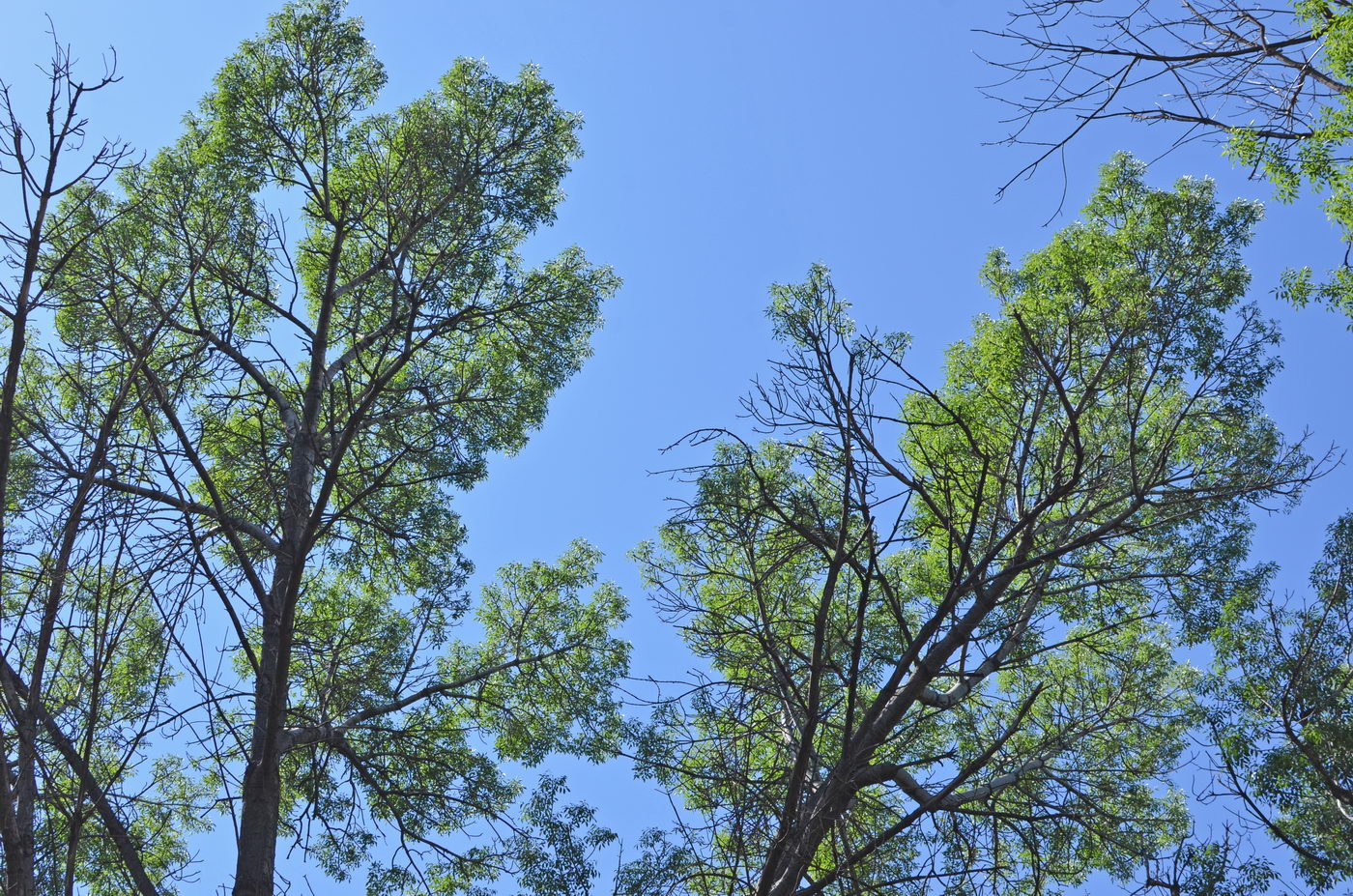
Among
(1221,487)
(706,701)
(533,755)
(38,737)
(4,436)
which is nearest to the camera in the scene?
(4,436)

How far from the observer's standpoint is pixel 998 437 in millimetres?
9547

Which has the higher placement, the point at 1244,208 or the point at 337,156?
the point at 337,156

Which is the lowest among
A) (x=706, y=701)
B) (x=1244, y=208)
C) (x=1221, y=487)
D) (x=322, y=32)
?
(x=706, y=701)

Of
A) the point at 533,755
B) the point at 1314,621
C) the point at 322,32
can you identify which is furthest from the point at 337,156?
the point at 1314,621

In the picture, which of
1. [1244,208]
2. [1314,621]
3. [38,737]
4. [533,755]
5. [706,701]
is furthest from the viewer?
[1244,208]

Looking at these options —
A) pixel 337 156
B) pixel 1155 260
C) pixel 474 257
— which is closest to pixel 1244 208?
pixel 1155 260

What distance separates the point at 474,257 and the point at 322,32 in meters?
3.53

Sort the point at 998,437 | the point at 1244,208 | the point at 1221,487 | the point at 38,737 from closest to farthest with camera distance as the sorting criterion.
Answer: the point at 38,737, the point at 1221,487, the point at 998,437, the point at 1244,208

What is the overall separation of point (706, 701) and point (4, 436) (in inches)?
84.1

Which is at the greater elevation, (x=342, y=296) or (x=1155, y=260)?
(x=342, y=296)

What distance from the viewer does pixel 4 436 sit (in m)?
2.01

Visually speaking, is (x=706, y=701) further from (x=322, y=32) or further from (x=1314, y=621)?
(x=322, y=32)

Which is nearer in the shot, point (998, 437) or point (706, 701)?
point (706, 701)

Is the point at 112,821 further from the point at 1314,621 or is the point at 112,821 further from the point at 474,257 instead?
the point at 1314,621
